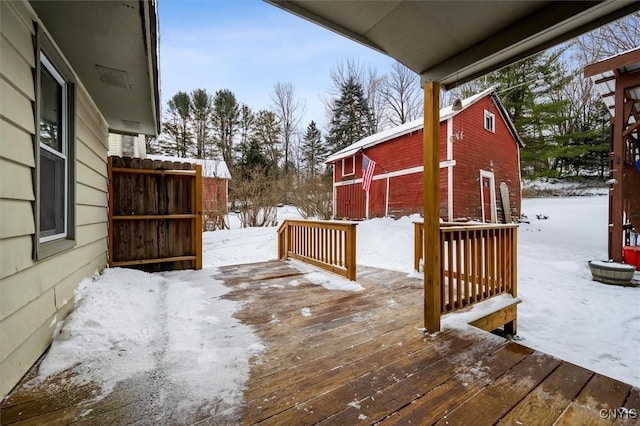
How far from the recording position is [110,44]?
2.26 metres

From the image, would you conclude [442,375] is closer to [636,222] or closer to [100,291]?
[100,291]

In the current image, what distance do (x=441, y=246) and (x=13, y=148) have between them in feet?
9.70

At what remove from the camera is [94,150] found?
10.8 ft

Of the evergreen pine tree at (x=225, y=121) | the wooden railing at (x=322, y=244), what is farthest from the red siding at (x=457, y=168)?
the evergreen pine tree at (x=225, y=121)

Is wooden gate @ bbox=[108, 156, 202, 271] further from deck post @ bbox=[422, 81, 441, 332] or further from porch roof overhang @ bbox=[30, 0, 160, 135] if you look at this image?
deck post @ bbox=[422, 81, 441, 332]

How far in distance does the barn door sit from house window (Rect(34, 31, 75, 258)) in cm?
1134

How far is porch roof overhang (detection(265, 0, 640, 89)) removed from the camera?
1.70 m

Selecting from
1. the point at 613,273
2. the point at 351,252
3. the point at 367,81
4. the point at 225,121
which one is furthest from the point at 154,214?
the point at 367,81

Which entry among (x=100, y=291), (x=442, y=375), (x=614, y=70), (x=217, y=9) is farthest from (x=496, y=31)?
(x=217, y=9)

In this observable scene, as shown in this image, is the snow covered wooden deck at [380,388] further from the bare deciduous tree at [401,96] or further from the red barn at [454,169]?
the bare deciduous tree at [401,96]

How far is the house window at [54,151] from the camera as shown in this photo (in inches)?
78.4

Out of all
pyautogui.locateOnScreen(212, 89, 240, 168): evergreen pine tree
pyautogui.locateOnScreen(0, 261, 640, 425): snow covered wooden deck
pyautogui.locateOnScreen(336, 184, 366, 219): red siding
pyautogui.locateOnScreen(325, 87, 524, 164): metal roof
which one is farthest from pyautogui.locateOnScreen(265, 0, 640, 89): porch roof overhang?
pyautogui.locateOnScreen(212, 89, 240, 168): evergreen pine tree

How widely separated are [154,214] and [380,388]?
3972mm

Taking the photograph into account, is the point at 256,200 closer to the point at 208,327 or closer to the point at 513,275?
the point at 208,327
